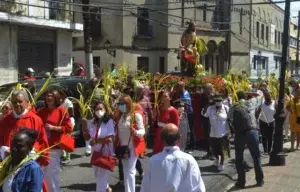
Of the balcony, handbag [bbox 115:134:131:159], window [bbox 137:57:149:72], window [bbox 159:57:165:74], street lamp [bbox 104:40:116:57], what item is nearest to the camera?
handbag [bbox 115:134:131:159]

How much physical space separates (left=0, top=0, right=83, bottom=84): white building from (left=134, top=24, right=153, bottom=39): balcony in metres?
10.8

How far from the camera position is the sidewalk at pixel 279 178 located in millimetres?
8758

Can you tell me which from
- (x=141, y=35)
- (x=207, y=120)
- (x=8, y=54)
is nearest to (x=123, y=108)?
(x=207, y=120)

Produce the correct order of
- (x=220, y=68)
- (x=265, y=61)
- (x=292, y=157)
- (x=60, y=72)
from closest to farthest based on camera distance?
(x=292, y=157) → (x=60, y=72) → (x=220, y=68) → (x=265, y=61)

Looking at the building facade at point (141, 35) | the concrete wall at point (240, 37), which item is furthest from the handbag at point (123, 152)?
the concrete wall at point (240, 37)

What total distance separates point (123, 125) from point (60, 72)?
1558 centimetres

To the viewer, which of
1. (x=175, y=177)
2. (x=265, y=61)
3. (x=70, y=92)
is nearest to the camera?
(x=175, y=177)

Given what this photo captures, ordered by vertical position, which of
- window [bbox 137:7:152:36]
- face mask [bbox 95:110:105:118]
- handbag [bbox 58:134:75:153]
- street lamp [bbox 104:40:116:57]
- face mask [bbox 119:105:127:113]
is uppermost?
window [bbox 137:7:152:36]

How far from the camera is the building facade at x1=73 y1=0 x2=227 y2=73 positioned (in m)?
33.1

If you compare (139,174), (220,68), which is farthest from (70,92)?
(220,68)

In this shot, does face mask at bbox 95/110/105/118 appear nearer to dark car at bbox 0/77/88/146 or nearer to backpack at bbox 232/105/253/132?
backpack at bbox 232/105/253/132

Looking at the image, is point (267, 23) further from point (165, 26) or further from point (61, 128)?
point (61, 128)

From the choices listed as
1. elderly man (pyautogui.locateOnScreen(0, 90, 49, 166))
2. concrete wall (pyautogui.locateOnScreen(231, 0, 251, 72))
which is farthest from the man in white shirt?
concrete wall (pyautogui.locateOnScreen(231, 0, 251, 72))

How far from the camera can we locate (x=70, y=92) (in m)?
11.2
